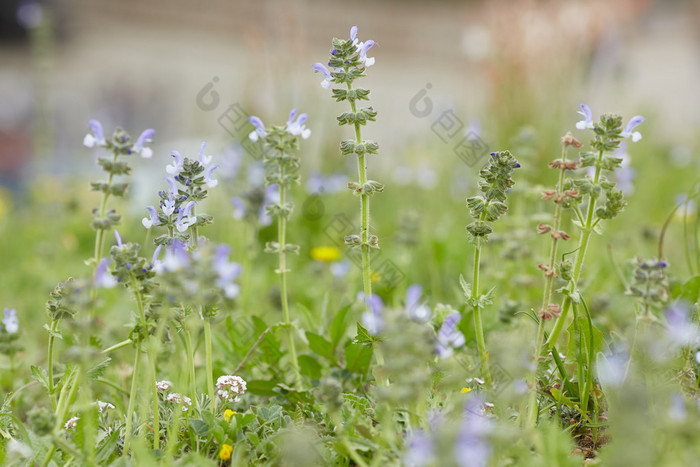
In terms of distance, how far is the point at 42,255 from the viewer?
12.3 ft

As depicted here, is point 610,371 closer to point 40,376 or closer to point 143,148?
point 143,148

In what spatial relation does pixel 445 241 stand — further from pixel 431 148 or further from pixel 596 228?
pixel 431 148

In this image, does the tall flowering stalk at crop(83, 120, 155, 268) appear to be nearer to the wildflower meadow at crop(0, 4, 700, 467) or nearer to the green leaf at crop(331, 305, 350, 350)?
the wildflower meadow at crop(0, 4, 700, 467)

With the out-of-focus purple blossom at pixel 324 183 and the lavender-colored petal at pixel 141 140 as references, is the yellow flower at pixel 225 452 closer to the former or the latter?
the lavender-colored petal at pixel 141 140

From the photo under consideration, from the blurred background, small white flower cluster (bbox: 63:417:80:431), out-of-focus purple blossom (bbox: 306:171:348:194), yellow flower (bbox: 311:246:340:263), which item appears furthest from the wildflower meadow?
out-of-focus purple blossom (bbox: 306:171:348:194)

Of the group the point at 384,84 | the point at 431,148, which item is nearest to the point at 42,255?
the point at 431,148

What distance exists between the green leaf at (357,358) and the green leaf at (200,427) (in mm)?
498

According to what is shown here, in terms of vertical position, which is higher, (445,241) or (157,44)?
(157,44)

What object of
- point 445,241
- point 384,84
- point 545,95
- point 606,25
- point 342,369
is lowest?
point 342,369

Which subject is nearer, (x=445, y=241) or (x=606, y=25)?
(x=445, y=241)

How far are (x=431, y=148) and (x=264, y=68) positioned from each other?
148cm

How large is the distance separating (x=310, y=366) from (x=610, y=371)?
0.84m

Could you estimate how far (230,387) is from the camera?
68.1 inches

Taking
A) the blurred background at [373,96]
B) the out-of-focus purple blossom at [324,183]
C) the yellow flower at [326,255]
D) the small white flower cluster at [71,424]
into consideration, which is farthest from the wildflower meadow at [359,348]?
the out-of-focus purple blossom at [324,183]
